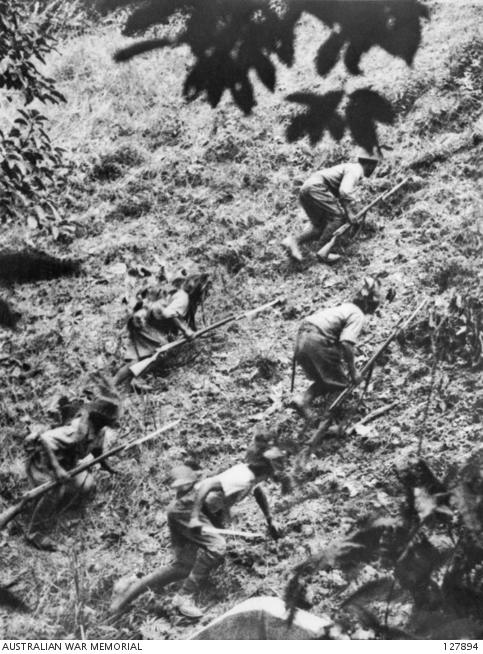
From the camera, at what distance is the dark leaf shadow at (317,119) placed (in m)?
4.14

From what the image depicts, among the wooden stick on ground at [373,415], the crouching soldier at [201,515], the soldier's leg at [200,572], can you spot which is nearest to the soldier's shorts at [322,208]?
the wooden stick on ground at [373,415]

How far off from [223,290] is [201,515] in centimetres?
129

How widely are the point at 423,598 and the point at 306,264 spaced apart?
1905mm

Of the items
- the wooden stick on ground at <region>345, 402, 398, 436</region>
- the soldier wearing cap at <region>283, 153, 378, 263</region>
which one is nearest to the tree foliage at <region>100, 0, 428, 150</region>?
the soldier wearing cap at <region>283, 153, 378, 263</region>

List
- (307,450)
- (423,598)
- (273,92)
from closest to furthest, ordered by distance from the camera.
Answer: (423,598), (307,450), (273,92)

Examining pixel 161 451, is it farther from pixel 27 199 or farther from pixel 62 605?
pixel 27 199

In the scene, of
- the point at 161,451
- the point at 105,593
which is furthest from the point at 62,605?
the point at 161,451

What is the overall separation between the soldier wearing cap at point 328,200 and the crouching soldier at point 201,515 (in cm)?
117

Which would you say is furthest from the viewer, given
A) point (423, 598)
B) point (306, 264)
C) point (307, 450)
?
point (306, 264)

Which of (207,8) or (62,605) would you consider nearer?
(62,605)

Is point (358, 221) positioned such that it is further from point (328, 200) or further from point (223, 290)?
point (223, 290)

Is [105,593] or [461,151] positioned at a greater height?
[461,151]

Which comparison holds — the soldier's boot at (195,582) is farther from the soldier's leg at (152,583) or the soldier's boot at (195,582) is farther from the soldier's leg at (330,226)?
the soldier's leg at (330,226)

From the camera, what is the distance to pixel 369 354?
3.76 metres
